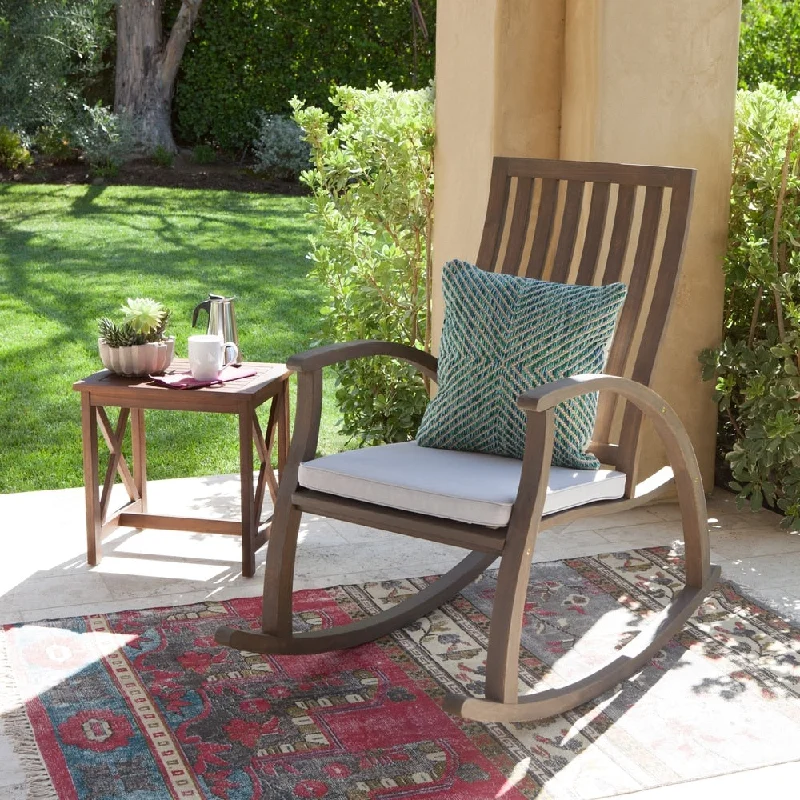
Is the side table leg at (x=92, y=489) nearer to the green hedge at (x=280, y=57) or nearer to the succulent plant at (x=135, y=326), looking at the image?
the succulent plant at (x=135, y=326)

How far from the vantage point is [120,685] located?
241cm

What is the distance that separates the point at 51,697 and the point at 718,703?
1342 mm

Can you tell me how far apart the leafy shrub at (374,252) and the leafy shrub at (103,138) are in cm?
502

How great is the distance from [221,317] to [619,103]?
4.28ft

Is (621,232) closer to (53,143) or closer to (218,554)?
(218,554)

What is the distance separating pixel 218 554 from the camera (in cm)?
320

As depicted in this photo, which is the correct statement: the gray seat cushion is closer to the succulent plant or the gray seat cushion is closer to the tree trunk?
the succulent plant

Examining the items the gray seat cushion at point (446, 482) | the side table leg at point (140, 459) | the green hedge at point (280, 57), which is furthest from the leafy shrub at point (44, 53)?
the gray seat cushion at point (446, 482)

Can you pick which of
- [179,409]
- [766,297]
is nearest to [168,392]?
[179,409]

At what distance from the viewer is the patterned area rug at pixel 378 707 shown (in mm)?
2082

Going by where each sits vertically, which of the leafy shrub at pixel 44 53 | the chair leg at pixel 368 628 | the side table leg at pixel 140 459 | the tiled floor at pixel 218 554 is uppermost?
the leafy shrub at pixel 44 53

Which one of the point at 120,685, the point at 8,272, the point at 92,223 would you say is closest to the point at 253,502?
the point at 120,685

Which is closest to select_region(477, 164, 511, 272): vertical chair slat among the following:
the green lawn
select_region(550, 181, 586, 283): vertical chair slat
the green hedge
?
select_region(550, 181, 586, 283): vertical chair slat

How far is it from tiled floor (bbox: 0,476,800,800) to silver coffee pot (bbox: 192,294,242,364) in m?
0.57
